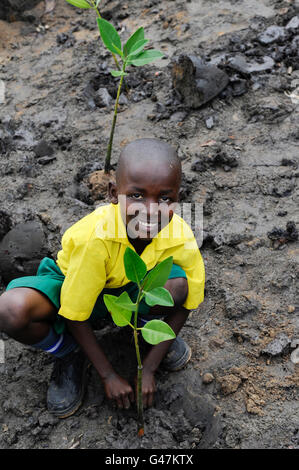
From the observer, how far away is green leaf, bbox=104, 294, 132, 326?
1.47 meters

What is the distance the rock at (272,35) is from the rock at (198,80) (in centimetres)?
57

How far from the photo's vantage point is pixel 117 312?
4.87ft

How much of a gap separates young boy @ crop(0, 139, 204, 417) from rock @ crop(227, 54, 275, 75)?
1.96 metres

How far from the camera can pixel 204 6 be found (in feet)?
13.8

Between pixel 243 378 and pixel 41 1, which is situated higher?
pixel 41 1

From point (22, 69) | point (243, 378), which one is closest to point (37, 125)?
point (22, 69)

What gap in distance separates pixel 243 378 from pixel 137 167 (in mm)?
1015

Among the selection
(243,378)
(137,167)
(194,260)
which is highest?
(137,167)

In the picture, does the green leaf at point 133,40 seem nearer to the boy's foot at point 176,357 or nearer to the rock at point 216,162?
the rock at point 216,162

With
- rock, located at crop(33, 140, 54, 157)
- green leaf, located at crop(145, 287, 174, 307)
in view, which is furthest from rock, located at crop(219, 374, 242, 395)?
rock, located at crop(33, 140, 54, 157)

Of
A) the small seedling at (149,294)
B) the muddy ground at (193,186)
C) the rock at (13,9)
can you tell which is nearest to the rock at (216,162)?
the muddy ground at (193,186)

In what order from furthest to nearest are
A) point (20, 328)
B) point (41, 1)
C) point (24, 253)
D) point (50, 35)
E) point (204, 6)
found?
point (41, 1), point (50, 35), point (204, 6), point (24, 253), point (20, 328)

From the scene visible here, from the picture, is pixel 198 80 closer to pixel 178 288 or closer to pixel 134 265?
pixel 178 288
